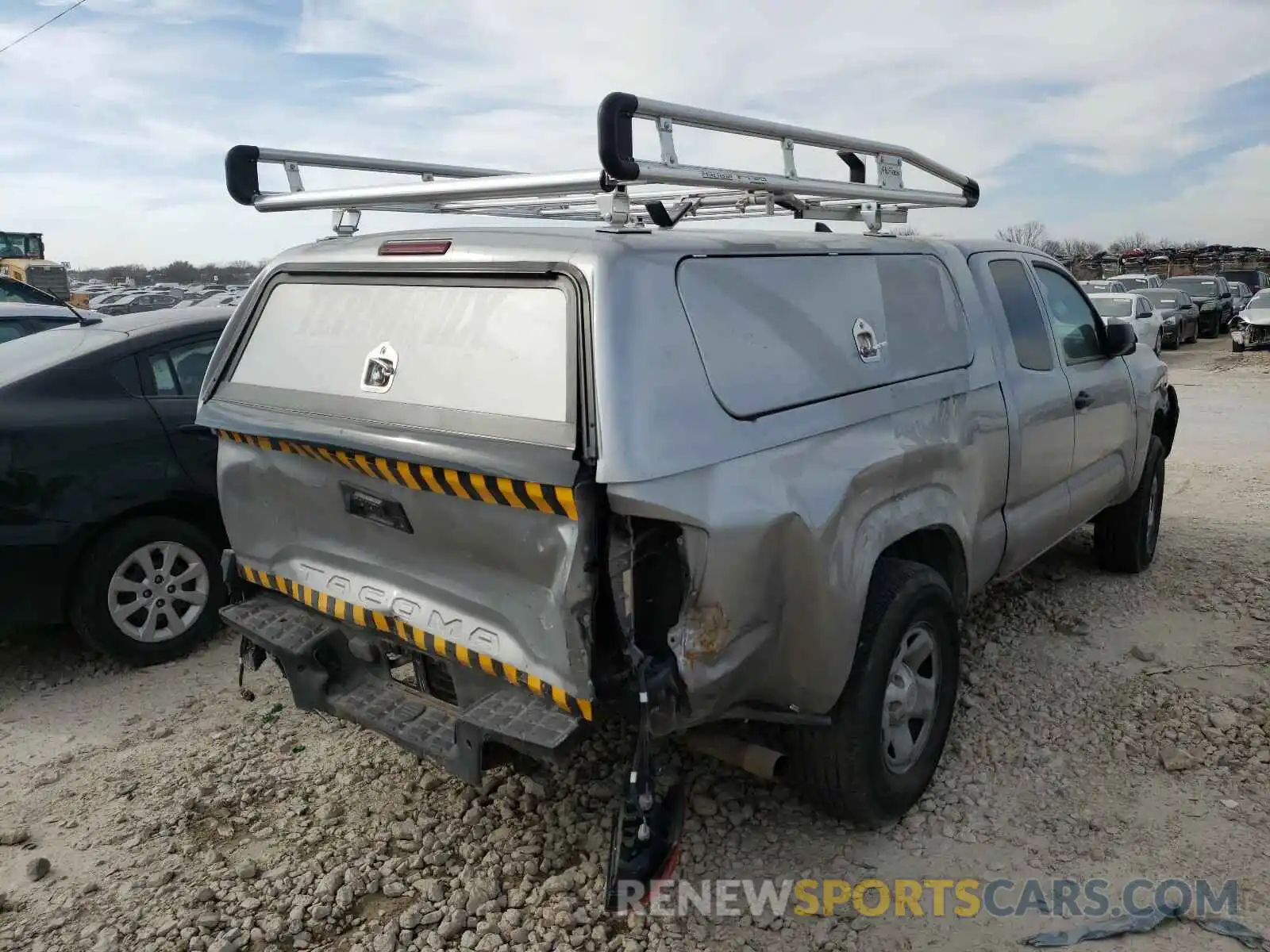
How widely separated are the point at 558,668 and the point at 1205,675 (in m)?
3.31

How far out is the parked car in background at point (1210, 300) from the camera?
26062 millimetres

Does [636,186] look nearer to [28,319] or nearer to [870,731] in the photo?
[870,731]

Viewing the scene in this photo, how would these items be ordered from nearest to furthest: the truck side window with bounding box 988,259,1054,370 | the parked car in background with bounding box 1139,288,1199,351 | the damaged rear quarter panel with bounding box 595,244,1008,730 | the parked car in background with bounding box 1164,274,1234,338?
the damaged rear quarter panel with bounding box 595,244,1008,730 → the truck side window with bounding box 988,259,1054,370 → the parked car in background with bounding box 1139,288,1199,351 → the parked car in background with bounding box 1164,274,1234,338

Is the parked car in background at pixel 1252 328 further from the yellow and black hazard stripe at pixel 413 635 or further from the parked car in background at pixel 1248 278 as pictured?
the yellow and black hazard stripe at pixel 413 635

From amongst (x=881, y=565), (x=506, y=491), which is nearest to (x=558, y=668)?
(x=506, y=491)

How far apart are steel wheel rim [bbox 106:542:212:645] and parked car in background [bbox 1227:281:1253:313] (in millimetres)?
30170

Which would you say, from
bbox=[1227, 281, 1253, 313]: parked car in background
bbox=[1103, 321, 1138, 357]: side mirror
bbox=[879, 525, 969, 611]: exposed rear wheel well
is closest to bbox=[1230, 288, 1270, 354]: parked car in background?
bbox=[1227, 281, 1253, 313]: parked car in background

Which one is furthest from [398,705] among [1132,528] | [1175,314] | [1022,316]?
[1175,314]

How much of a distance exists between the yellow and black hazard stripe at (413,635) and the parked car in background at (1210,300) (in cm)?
2777

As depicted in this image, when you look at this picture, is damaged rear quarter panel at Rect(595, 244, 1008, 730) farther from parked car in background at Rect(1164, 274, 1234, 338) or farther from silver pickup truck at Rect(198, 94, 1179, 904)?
parked car in background at Rect(1164, 274, 1234, 338)

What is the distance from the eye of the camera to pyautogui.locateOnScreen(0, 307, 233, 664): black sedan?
430 cm

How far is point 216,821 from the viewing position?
11.1 ft

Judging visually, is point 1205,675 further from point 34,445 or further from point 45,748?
point 34,445

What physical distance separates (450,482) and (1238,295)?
1395 inches
